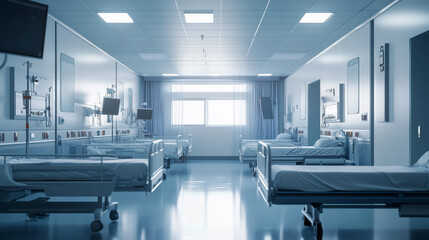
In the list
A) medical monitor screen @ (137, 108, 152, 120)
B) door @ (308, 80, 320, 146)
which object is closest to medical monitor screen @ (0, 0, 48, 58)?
medical monitor screen @ (137, 108, 152, 120)

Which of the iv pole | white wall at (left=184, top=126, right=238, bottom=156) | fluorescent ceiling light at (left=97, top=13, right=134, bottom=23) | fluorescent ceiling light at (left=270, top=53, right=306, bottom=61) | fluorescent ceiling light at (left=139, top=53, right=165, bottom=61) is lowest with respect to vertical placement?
white wall at (left=184, top=126, right=238, bottom=156)

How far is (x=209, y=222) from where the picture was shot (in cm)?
379

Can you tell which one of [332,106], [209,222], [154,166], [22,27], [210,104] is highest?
[22,27]

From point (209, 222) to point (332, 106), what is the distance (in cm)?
397

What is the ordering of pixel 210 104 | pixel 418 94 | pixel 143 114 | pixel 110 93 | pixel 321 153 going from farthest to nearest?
pixel 210 104, pixel 143 114, pixel 110 93, pixel 321 153, pixel 418 94

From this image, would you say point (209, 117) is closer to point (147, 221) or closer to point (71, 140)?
point (71, 140)

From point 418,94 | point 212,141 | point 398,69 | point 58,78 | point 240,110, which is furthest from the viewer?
point 212,141

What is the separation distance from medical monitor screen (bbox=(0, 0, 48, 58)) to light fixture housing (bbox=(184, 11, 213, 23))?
84.5 inches

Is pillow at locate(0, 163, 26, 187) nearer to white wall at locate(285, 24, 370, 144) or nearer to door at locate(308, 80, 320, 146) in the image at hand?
white wall at locate(285, 24, 370, 144)

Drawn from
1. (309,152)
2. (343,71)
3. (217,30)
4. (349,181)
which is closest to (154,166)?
(349,181)

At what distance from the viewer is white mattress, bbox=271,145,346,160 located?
6.07 metres

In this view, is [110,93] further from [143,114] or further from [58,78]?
[58,78]

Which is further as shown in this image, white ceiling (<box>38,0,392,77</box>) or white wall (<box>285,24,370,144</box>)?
white wall (<box>285,24,370,144</box>)

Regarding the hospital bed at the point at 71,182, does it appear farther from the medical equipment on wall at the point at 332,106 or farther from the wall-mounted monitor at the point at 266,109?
the wall-mounted monitor at the point at 266,109
